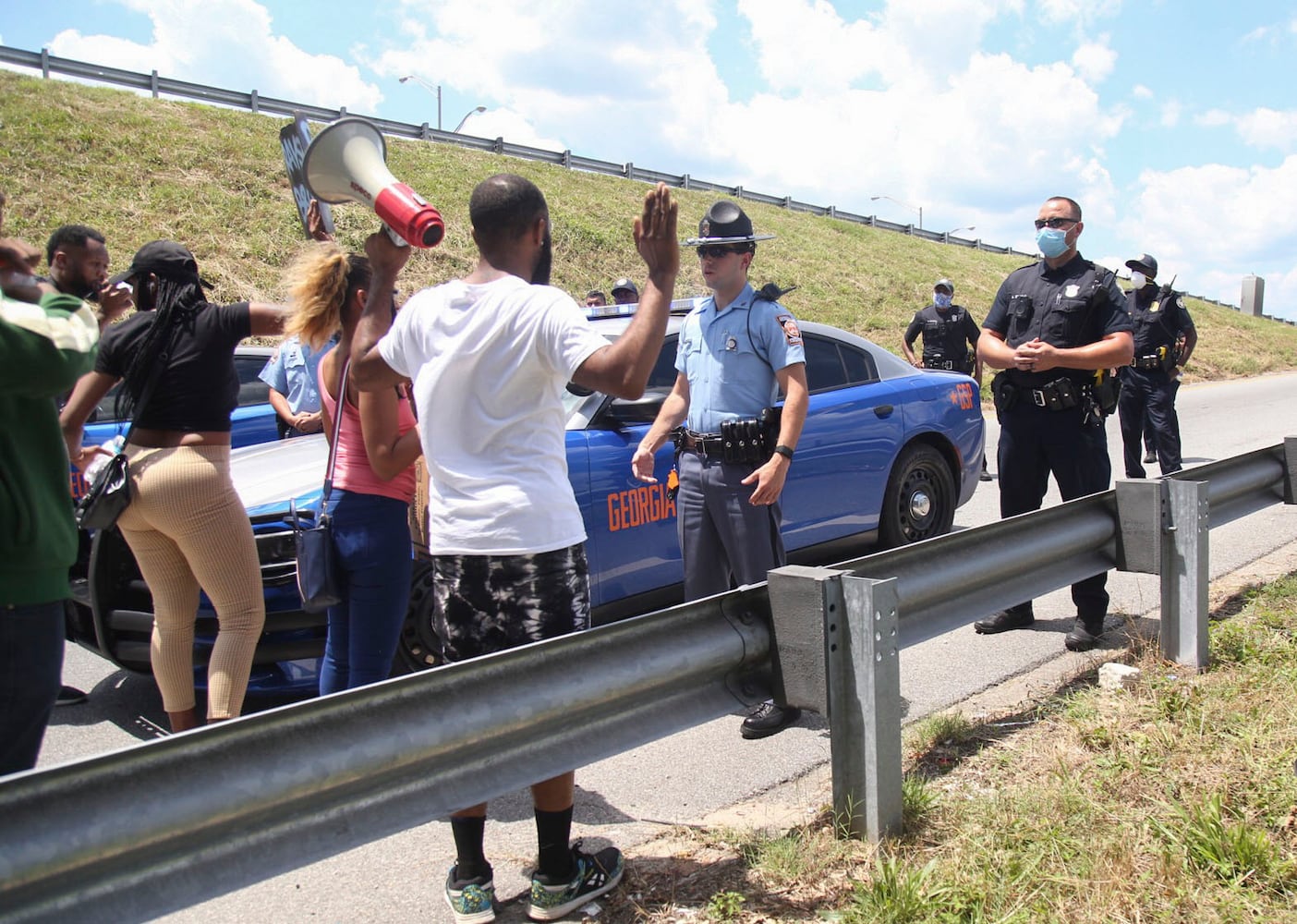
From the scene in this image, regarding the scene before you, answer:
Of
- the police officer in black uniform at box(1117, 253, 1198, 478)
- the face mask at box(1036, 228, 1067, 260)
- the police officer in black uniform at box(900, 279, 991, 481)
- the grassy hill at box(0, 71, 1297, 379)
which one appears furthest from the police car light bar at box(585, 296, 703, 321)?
the grassy hill at box(0, 71, 1297, 379)

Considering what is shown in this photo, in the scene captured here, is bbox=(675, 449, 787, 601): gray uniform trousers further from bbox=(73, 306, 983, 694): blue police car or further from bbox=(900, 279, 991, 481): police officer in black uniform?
bbox=(900, 279, 991, 481): police officer in black uniform

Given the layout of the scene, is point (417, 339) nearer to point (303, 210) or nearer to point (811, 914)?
point (303, 210)

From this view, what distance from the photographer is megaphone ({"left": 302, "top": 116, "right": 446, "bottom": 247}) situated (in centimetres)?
246

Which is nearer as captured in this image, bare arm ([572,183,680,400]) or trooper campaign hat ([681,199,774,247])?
bare arm ([572,183,680,400])

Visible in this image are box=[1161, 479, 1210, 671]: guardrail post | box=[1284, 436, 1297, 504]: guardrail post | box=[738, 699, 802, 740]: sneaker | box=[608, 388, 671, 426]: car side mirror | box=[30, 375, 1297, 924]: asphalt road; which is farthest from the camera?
box=[1284, 436, 1297, 504]: guardrail post

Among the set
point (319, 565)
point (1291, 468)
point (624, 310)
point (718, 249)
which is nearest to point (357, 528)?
point (319, 565)

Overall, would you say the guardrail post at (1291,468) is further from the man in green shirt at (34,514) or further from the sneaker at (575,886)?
the man in green shirt at (34,514)

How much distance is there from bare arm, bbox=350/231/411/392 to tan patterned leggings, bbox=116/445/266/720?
0.98 meters

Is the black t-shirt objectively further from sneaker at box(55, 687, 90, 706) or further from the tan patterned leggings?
sneaker at box(55, 687, 90, 706)

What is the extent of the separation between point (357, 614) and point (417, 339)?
3.57 feet

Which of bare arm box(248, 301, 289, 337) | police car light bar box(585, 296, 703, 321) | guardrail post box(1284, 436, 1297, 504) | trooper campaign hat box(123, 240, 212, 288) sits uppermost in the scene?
trooper campaign hat box(123, 240, 212, 288)

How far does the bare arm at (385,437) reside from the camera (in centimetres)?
307

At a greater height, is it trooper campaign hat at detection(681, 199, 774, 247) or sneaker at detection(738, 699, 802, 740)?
trooper campaign hat at detection(681, 199, 774, 247)

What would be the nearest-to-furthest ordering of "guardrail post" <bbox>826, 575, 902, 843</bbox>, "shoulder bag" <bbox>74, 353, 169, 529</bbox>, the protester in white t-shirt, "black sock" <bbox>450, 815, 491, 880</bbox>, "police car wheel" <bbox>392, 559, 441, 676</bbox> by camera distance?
the protester in white t-shirt < "black sock" <bbox>450, 815, 491, 880</bbox> < "guardrail post" <bbox>826, 575, 902, 843</bbox> < "shoulder bag" <bbox>74, 353, 169, 529</bbox> < "police car wheel" <bbox>392, 559, 441, 676</bbox>
